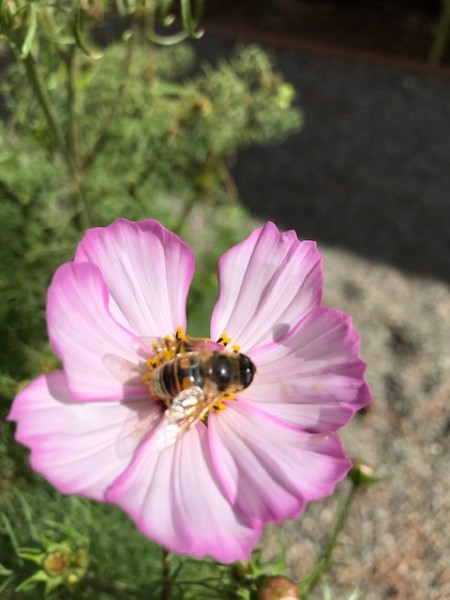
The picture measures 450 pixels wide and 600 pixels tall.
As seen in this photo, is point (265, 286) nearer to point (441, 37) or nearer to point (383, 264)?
point (383, 264)

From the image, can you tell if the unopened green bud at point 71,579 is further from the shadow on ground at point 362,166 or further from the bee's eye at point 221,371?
the shadow on ground at point 362,166

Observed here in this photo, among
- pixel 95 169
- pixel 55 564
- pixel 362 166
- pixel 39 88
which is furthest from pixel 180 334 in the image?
pixel 362 166

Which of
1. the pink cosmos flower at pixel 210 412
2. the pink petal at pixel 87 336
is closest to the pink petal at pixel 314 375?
the pink cosmos flower at pixel 210 412

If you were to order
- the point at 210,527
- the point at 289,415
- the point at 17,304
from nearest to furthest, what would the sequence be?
the point at 210,527, the point at 289,415, the point at 17,304

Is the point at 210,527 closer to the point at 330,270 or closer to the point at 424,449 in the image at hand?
the point at 424,449

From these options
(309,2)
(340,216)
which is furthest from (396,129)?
(309,2)

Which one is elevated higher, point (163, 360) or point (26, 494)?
point (163, 360)
